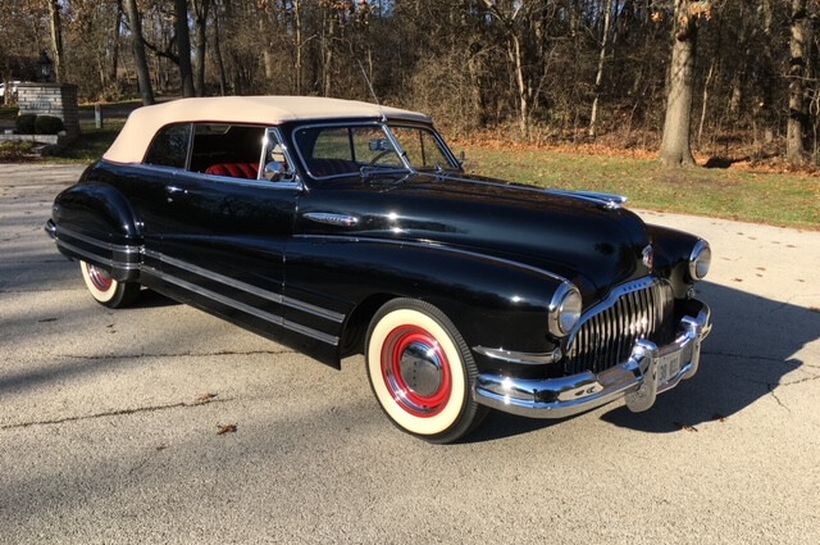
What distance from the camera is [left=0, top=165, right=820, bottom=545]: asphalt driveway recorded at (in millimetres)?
2736

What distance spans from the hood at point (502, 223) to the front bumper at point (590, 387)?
1.25 ft

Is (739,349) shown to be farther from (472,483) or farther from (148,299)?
(148,299)

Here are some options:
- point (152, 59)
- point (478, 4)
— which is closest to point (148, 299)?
point (478, 4)

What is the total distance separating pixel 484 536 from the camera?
2680mm

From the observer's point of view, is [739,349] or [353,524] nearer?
[353,524]

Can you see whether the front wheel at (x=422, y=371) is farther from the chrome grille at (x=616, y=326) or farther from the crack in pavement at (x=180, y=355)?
the crack in pavement at (x=180, y=355)

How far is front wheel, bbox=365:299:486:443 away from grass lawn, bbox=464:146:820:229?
28.6ft

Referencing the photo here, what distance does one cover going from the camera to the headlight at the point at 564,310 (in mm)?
2896

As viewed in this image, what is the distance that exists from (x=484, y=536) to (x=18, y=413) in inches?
104

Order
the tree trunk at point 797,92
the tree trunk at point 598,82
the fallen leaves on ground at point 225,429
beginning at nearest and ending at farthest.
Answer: the fallen leaves on ground at point 225,429 < the tree trunk at point 797,92 < the tree trunk at point 598,82

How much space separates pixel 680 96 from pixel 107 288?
14.2m

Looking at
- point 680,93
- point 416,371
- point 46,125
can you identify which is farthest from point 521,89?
point 416,371

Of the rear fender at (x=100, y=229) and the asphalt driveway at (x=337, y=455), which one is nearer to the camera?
the asphalt driveway at (x=337, y=455)

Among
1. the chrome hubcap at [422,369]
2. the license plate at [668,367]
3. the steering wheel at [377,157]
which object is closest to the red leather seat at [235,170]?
the steering wheel at [377,157]
